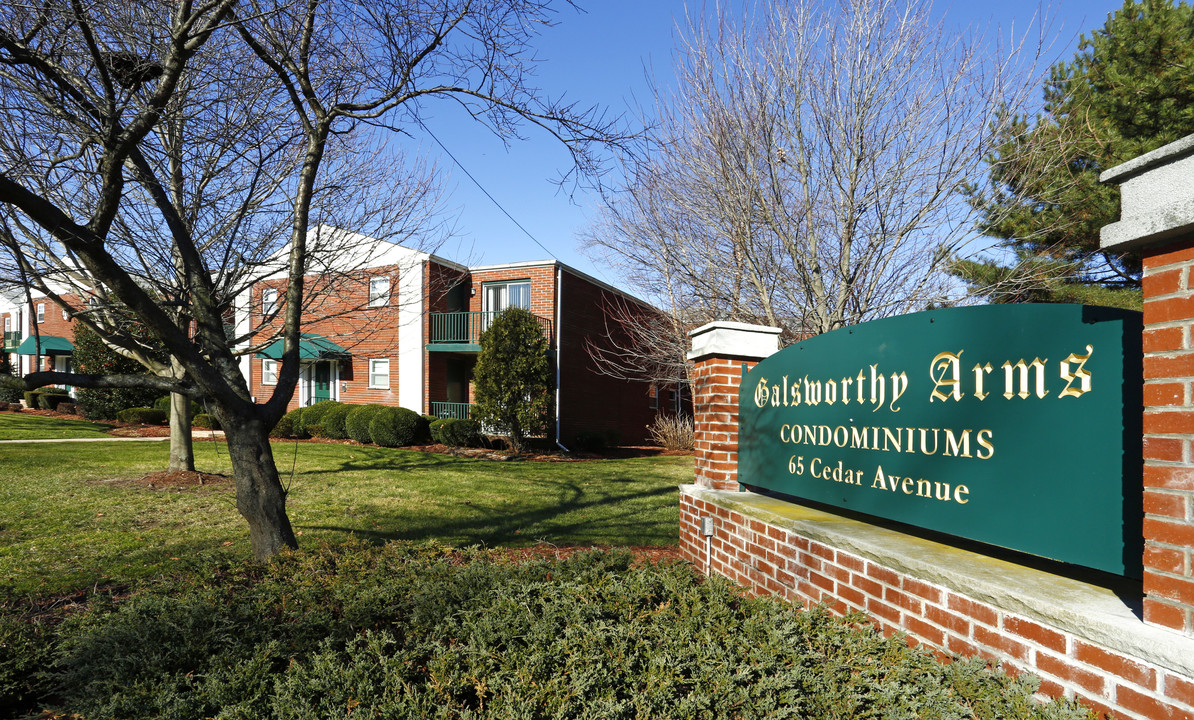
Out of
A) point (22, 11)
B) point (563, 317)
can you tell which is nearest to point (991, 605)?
point (22, 11)

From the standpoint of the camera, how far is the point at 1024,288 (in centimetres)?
813

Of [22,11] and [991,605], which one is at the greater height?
[22,11]

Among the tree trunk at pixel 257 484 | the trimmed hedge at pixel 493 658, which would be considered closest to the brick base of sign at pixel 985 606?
the trimmed hedge at pixel 493 658

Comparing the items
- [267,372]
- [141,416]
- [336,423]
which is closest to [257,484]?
[336,423]

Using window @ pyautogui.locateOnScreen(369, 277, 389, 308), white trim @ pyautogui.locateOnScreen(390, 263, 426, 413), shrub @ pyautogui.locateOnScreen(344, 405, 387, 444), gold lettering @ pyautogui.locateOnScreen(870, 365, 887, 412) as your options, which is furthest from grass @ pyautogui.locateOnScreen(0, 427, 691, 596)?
white trim @ pyautogui.locateOnScreen(390, 263, 426, 413)

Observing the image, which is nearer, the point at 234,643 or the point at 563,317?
the point at 234,643

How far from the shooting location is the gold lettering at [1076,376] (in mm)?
2307

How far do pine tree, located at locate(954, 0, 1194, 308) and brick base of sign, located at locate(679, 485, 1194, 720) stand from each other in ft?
20.5

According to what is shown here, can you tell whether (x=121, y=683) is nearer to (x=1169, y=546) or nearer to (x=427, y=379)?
(x=1169, y=546)

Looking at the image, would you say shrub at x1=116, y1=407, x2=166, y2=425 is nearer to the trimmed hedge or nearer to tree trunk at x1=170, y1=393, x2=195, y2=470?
tree trunk at x1=170, y1=393, x2=195, y2=470

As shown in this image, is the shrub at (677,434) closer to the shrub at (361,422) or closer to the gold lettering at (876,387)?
the shrub at (361,422)

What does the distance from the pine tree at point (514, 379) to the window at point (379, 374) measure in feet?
15.9

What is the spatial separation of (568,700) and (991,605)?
1688 mm

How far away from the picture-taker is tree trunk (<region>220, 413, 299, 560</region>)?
484 centimetres
